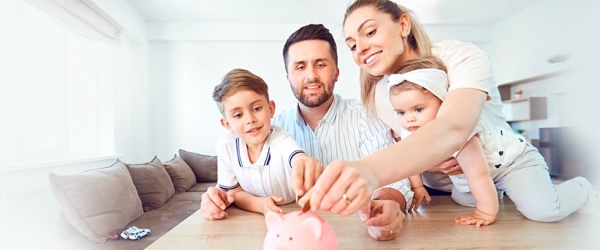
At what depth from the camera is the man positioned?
94 cm

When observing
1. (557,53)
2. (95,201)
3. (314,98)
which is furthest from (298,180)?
(557,53)

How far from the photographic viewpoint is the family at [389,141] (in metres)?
0.40

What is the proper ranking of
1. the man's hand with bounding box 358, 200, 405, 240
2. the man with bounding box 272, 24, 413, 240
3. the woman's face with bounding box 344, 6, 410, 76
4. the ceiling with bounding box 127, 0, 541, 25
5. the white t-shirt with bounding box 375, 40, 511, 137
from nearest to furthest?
the man's hand with bounding box 358, 200, 405, 240
the white t-shirt with bounding box 375, 40, 511, 137
the woman's face with bounding box 344, 6, 410, 76
the man with bounding box 272, 24, 413, 240
the ceiling with bounding box 127, 0, 541, 25

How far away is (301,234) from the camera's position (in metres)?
0.37

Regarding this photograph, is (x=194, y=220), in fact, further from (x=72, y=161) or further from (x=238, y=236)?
(x=72, y=161)

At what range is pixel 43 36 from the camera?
1.89 m

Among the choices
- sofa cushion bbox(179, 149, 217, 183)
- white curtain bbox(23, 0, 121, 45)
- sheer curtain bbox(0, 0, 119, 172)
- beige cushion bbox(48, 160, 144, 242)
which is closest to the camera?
beige cushion bbox(48, 160, 144, 242)

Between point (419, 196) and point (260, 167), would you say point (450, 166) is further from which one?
point (260, 167)

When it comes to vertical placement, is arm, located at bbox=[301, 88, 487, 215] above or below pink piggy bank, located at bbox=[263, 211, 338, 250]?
above

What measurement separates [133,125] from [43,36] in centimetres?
110

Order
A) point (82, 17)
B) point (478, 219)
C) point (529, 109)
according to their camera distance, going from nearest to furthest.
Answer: point (478, 219) → point (82, 17) → point (529, 109)

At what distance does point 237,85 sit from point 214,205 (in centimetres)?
26

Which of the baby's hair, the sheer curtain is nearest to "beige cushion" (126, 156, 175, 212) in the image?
the sheer curtain

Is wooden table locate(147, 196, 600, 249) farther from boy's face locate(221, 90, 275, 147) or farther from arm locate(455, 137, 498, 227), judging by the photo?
boy's face locate(221, 90, 275, 147)
